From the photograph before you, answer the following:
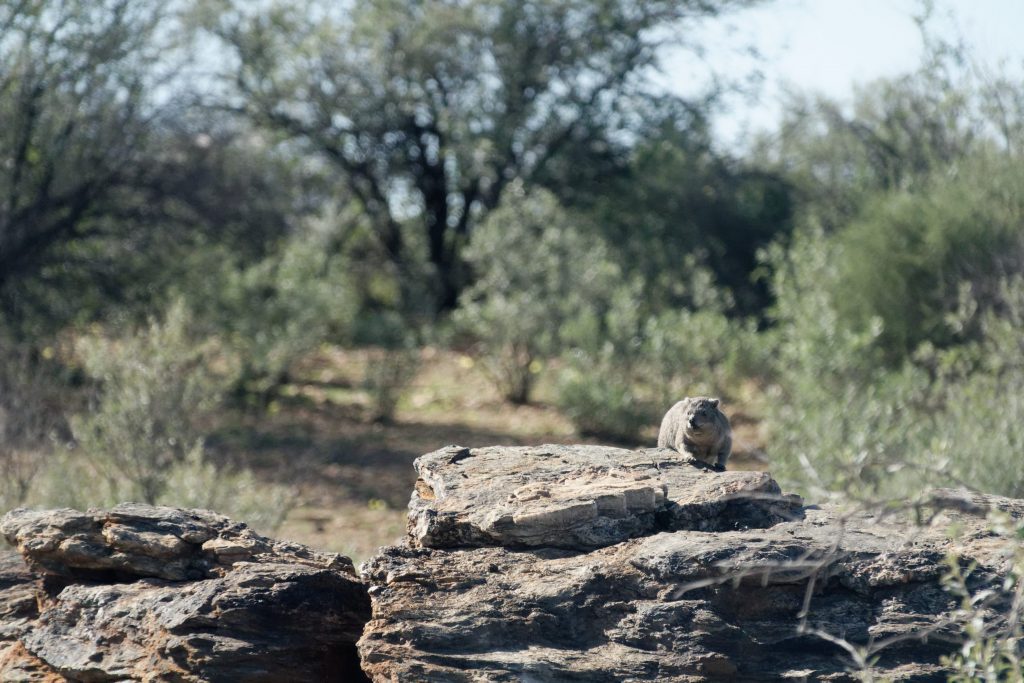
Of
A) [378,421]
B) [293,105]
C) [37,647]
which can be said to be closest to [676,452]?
[37,647]

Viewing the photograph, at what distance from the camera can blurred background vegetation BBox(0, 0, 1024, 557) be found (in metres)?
7.75

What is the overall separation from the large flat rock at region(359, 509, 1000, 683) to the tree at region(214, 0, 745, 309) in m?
11.1

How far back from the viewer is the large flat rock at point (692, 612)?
329 cm

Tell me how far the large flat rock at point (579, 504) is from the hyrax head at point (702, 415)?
1.29 feet

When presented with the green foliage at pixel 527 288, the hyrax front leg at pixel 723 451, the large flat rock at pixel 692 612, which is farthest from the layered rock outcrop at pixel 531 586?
the green foliage at pixel 527 288

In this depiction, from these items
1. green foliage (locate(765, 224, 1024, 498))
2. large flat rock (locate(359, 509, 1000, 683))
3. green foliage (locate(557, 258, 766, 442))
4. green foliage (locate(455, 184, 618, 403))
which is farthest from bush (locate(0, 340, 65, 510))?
green foliage (locate(455, 184, 618, 403))

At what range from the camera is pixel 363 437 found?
35.2 ft

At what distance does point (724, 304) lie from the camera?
45.6ft

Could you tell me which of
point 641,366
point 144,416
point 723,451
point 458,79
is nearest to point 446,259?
point 458,79

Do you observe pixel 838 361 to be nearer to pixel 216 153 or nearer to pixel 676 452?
pixel 676 452

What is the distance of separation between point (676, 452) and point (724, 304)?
9.70 meters

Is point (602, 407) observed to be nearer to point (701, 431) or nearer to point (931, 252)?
point (931, 252)

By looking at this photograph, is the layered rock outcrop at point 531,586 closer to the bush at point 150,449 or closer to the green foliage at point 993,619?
the green foliage at point 993,619

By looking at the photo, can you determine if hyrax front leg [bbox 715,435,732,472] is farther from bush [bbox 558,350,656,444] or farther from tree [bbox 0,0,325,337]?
tree [bbox 0,0,325,337]
